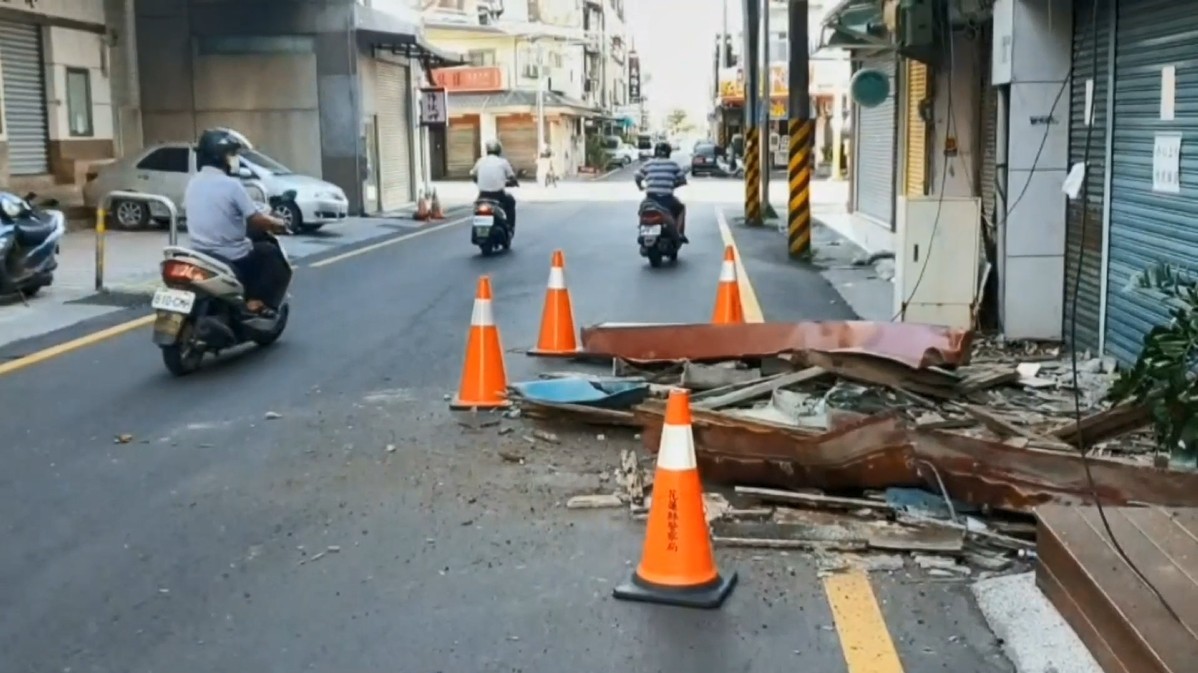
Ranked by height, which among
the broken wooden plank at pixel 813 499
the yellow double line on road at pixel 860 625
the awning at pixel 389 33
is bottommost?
the yellow double line on road at pixel 860 625

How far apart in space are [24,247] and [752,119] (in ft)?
60.3

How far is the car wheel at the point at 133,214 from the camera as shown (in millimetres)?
25109

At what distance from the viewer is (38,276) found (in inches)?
563

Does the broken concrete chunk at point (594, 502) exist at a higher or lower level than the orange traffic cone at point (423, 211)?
lower

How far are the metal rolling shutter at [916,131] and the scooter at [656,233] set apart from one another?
11.3ft

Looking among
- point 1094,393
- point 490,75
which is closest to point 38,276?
point 1094,393

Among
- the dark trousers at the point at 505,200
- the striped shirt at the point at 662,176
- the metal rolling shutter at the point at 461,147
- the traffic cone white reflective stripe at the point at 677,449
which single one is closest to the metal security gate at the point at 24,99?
the dark trousers at the point at 505,200

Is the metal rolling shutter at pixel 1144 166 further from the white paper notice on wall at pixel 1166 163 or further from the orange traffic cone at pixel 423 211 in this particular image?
the orange traffic cone at pixel 423 211

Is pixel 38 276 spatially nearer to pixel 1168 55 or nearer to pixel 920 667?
pixel 1168 55

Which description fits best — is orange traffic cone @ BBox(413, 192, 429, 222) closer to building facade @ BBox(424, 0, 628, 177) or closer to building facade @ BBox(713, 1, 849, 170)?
building facade @ BBox(713, 1, 849, 170)

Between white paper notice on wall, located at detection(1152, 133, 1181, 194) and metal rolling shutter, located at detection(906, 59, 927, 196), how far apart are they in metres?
9.48

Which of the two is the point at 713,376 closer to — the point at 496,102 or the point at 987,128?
the point at 987,128

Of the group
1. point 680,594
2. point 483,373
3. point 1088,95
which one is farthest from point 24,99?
point 680,594

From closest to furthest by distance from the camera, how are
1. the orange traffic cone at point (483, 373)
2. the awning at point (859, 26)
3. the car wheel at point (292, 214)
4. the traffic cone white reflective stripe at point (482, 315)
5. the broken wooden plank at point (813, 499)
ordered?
the broken wooden plank at point (813, 499), the orange traffic cone at point (483, 373), the traffic cone white reflective stripe at point (482, 315), the awning at point (859, 26), the car wheel at point (292, 214)
